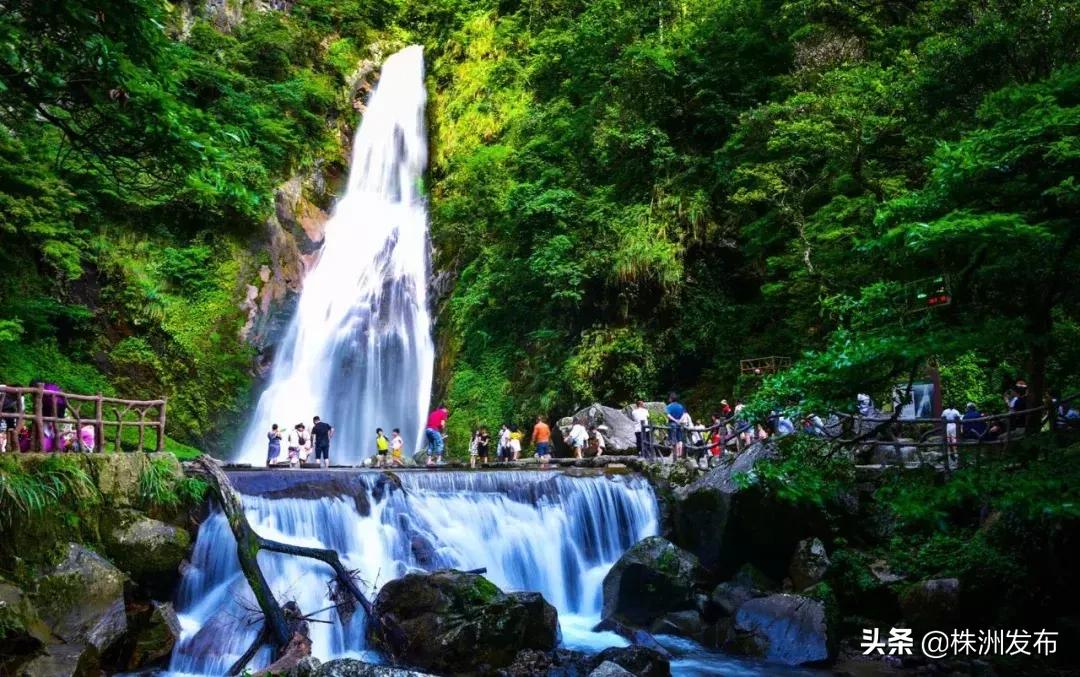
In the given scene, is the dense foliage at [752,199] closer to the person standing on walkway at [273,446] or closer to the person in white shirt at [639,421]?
the person in white shirt at [639,421]

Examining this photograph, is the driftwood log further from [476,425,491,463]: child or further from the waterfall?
[476,425,491,463]: child

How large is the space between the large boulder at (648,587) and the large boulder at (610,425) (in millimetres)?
5784

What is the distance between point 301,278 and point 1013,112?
905 inches

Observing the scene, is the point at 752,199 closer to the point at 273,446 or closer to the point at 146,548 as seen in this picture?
the point at 273,446

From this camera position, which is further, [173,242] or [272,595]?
[173,242]

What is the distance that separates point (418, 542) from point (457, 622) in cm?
284

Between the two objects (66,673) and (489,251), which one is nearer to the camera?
(66,673)

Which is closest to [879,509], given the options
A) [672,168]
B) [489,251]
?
[672,168]

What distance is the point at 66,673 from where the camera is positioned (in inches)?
289

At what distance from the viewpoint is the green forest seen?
5816 millimetres

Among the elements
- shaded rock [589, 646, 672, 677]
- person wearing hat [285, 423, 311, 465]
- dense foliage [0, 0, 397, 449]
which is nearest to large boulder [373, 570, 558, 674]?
shaded rock [589, 646, 672, 677]

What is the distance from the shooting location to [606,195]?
21.1m

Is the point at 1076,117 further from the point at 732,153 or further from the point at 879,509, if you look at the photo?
the point at 732,153

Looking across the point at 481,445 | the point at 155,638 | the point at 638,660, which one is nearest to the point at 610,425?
the point at 481,445
